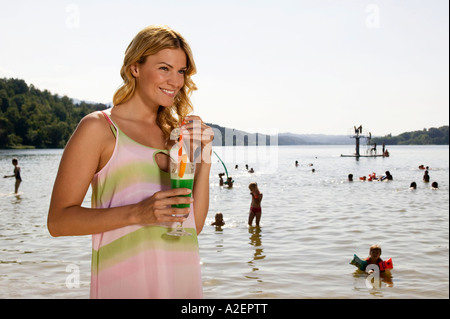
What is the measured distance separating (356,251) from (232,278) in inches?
143

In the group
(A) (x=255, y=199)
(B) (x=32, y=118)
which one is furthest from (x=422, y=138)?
(A) (x=255, y=199)

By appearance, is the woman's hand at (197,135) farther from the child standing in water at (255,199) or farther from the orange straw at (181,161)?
the child standing in water at (255,199)

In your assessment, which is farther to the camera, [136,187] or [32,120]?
[32,120]

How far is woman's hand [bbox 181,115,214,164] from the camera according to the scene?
1.93m

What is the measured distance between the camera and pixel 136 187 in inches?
69.3

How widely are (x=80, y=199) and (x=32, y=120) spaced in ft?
334

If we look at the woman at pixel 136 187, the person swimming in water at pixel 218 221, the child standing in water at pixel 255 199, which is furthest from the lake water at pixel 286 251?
the woman at pixel 136 187

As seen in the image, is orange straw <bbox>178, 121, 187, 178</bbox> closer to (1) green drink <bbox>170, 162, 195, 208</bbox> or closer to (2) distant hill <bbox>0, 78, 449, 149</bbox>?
(1) green drink <bbox>170, 162, 195, 208</bbox>

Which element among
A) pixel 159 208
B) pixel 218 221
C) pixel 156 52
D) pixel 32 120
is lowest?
pixel 218 221

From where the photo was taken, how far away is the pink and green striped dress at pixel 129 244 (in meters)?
1.74

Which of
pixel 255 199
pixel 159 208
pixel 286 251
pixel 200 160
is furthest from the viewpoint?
pixel 255 199

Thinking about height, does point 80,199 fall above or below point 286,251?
above

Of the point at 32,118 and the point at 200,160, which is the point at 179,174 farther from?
the point at 32,118
